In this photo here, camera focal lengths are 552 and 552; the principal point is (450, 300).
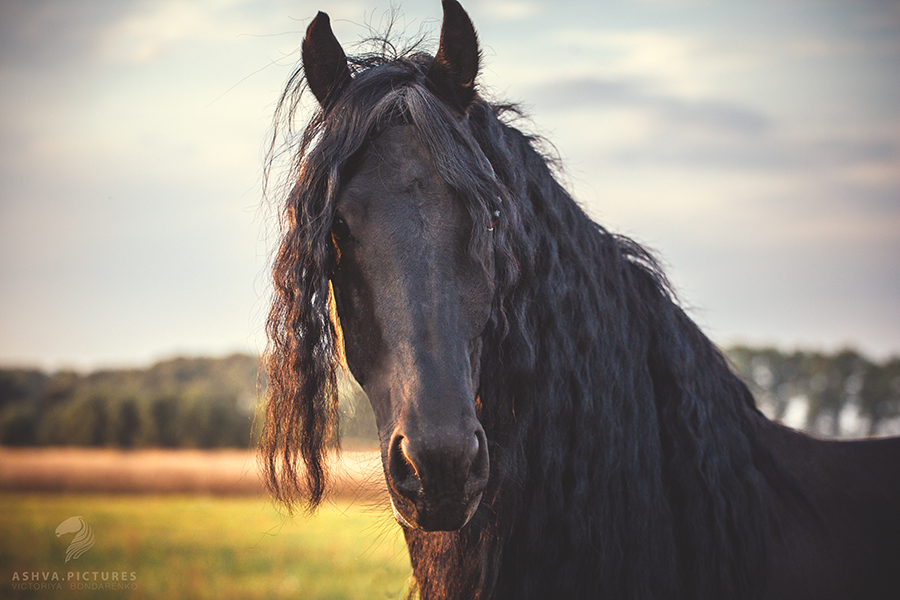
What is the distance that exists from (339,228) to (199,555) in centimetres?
1671

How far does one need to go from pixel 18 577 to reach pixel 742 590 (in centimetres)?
1500

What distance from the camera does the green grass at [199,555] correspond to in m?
11.2

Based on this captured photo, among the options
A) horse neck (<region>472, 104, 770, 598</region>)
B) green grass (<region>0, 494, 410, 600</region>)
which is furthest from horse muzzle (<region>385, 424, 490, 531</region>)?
green grass (<region>0, 494, 410, 600</region>)

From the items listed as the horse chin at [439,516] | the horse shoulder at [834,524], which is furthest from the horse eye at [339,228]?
the horse shoulder at [834,524]

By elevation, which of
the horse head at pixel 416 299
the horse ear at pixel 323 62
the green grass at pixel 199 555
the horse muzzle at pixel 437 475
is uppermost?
the horse ear at pixel 323 62

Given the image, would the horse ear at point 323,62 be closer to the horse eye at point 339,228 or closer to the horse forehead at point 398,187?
the horse forehead at point 398,187

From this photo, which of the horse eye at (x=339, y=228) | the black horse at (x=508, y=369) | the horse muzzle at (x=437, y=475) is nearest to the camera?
the horse muzzle at (x=437, y=475)

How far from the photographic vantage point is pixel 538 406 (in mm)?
2201

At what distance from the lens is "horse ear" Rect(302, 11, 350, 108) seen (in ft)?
7.41

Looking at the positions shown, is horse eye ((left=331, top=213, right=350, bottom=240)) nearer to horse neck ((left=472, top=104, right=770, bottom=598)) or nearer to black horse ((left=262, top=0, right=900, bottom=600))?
black horse ((left=262, top=0, right=900, bottom=600))

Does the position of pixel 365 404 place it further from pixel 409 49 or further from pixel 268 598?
pixel 268 598

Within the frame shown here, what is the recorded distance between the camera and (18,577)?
11875mm

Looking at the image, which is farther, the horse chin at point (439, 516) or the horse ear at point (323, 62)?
the horse ear at point (323, 62)

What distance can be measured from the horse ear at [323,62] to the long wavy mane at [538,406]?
0.37ft
